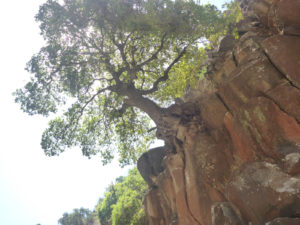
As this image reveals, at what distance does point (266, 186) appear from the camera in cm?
673

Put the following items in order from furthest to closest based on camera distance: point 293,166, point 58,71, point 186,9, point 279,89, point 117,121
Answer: point 117,121
point 58,71
point 186,9
point 279,89
point 293,166

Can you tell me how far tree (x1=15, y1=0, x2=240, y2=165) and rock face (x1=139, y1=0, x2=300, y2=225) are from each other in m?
3.09

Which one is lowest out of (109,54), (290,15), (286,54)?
(286,54)

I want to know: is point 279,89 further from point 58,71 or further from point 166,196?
point 58,71

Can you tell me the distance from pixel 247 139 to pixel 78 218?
9323cm

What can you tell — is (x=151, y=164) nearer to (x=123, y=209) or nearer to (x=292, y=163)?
(x=292, y=163)

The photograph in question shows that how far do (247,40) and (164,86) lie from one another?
957cm

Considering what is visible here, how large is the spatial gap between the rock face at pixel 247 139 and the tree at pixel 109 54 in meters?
3.09

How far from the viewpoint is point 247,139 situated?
9.27 metres

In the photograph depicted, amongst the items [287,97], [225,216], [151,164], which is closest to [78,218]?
[151,164]

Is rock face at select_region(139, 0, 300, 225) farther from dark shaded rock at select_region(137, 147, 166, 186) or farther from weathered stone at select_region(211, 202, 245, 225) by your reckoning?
dark shaded rock at select_region(137, 147, 166, 186)

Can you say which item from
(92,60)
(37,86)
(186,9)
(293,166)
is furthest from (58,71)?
(293,166)

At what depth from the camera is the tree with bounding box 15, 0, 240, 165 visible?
13.9 metres

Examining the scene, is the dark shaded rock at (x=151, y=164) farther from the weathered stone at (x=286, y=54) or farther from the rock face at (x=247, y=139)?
the weathered stone at (x=286, y=54)
